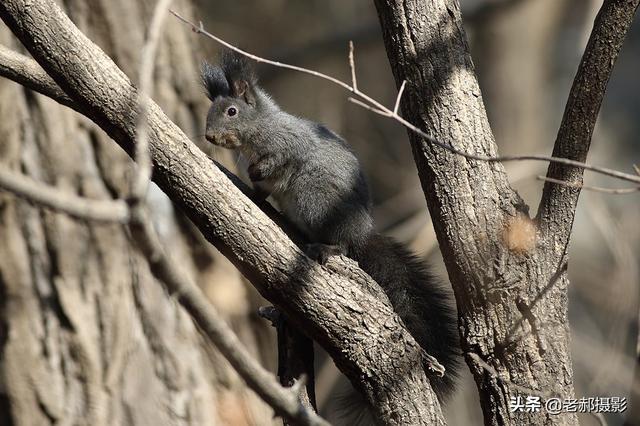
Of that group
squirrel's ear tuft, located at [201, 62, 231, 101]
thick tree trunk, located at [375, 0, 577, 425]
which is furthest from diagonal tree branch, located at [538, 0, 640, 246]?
squirrel's ear tuft, located at [201, 62, 231, 101]

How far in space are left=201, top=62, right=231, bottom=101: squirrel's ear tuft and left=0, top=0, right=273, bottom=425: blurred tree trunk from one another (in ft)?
1.81

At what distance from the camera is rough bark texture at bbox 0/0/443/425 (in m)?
1.99

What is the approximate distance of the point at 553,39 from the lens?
7.35 meters

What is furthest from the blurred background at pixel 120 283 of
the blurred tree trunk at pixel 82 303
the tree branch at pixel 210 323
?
the tree branch at pixel 210 323

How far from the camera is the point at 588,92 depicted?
206 centimetres

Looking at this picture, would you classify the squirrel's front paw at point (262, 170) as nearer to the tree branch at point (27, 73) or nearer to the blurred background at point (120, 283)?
the blurred background at point (120, 283)

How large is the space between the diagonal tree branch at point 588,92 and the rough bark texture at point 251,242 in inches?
23.5

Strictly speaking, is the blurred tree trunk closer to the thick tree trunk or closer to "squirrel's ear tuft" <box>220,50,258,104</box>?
"squirrel's ear tuft" <box>220,50,258,104</box>

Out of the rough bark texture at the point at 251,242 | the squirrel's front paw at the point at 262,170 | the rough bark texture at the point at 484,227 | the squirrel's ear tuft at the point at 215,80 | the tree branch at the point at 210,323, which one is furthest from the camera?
the squirrel's ear tuft at the point at 215,80

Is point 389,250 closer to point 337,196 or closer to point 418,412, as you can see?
point 337,196

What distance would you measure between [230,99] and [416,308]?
1.24 meters

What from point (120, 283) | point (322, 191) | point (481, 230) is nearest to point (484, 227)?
point (481, 230)

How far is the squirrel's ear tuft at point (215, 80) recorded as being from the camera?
10.9 feet

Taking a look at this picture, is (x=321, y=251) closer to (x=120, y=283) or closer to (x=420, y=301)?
(x=420, y=301)
